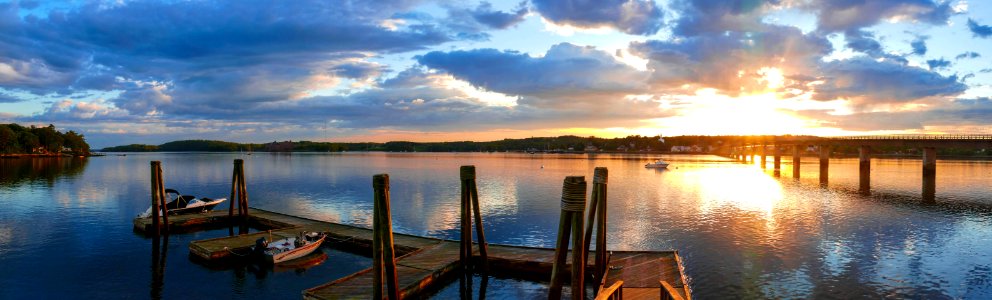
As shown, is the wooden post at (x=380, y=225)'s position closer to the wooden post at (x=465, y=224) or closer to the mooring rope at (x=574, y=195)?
the mooring rope at (x=574, y=195)

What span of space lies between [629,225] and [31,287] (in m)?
36.5

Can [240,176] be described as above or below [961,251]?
above

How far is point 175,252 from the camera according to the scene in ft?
102

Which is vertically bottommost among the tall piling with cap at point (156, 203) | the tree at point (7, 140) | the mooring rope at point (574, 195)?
the tall piling with cap at point (156, 203)

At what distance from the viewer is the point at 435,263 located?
24172mm

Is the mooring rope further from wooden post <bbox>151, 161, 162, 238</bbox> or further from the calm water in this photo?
wooden post <bbox>151, 161, 162, 238</bbox>

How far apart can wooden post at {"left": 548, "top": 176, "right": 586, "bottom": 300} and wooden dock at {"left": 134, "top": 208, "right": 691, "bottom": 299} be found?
301 centimetres

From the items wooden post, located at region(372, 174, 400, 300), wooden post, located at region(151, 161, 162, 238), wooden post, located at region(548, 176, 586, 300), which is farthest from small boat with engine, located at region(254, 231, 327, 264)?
wooden post, located at region(548, 176, 586, 300)

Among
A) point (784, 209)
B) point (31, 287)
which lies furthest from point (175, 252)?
point (784, 209)

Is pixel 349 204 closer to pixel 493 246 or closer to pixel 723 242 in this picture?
pixel 493 246

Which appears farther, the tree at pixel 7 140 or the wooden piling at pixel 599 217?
the tree at pixel 7 140

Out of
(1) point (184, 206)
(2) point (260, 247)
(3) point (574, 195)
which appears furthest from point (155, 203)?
(3) point (574, 195)

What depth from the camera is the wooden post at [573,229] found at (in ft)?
47.5

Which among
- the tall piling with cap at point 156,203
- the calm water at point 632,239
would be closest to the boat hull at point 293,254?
the calm water at point 632,239
